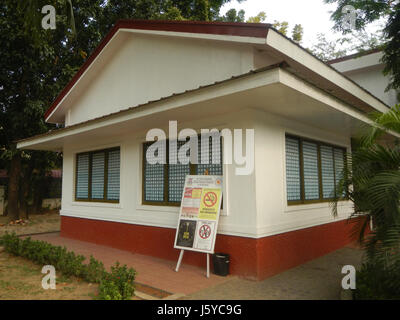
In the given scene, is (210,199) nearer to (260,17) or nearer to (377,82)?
(377,82)

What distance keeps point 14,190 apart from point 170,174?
1100cm

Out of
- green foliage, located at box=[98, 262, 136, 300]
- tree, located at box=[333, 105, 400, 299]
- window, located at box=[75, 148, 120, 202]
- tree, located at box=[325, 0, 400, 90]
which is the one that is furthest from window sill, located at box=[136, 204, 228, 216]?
tree, located at box=[325, 0, 400, 90]

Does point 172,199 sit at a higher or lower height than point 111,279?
higher

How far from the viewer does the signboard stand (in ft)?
19.5

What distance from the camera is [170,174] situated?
7445 mm

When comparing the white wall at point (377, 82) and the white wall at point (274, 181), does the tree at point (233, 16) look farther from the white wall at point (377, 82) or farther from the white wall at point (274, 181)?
the white wall at point (274, 181)

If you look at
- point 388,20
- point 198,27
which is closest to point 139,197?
point 198,27

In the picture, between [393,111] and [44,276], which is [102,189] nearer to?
[44,276]

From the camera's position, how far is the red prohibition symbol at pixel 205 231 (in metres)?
5.95

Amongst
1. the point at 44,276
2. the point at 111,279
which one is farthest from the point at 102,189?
the point at 111,279

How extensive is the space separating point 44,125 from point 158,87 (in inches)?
345

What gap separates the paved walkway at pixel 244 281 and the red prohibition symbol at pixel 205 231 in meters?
0.71

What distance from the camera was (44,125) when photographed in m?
14.4

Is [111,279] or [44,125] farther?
[44,125]
